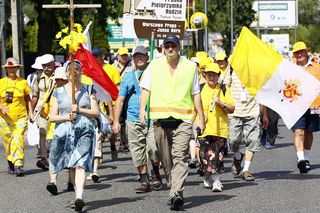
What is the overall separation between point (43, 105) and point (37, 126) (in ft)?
3.90

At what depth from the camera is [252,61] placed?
12.5 meters

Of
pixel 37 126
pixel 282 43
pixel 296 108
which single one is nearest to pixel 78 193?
pixel 296 108

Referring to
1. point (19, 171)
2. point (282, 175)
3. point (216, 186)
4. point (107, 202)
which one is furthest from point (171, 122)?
point (19, 171)

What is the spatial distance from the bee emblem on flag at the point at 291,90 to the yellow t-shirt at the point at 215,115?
3.26 ft

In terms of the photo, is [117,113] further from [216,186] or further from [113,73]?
[113,73]

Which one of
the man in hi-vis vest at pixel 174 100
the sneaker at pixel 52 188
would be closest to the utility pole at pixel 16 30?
the sneaker at pixel 52 188

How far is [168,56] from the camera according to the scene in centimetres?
1027

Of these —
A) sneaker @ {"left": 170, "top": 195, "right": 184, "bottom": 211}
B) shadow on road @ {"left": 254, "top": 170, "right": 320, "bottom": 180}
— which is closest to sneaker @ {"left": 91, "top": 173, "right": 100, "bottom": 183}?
shadow on road @ {"left": 254, "top": 170, "right": 320, "bottom": 180}

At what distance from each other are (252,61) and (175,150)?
9.18 feet

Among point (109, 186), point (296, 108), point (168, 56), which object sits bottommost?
point (109, 186)

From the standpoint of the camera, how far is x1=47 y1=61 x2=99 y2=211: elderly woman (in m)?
10.1

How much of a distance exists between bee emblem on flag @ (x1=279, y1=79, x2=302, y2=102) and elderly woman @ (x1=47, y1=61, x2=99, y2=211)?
10.7ft

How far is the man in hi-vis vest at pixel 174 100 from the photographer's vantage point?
1022cm

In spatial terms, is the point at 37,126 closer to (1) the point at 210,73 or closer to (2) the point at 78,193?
(1) the point at 210,73
